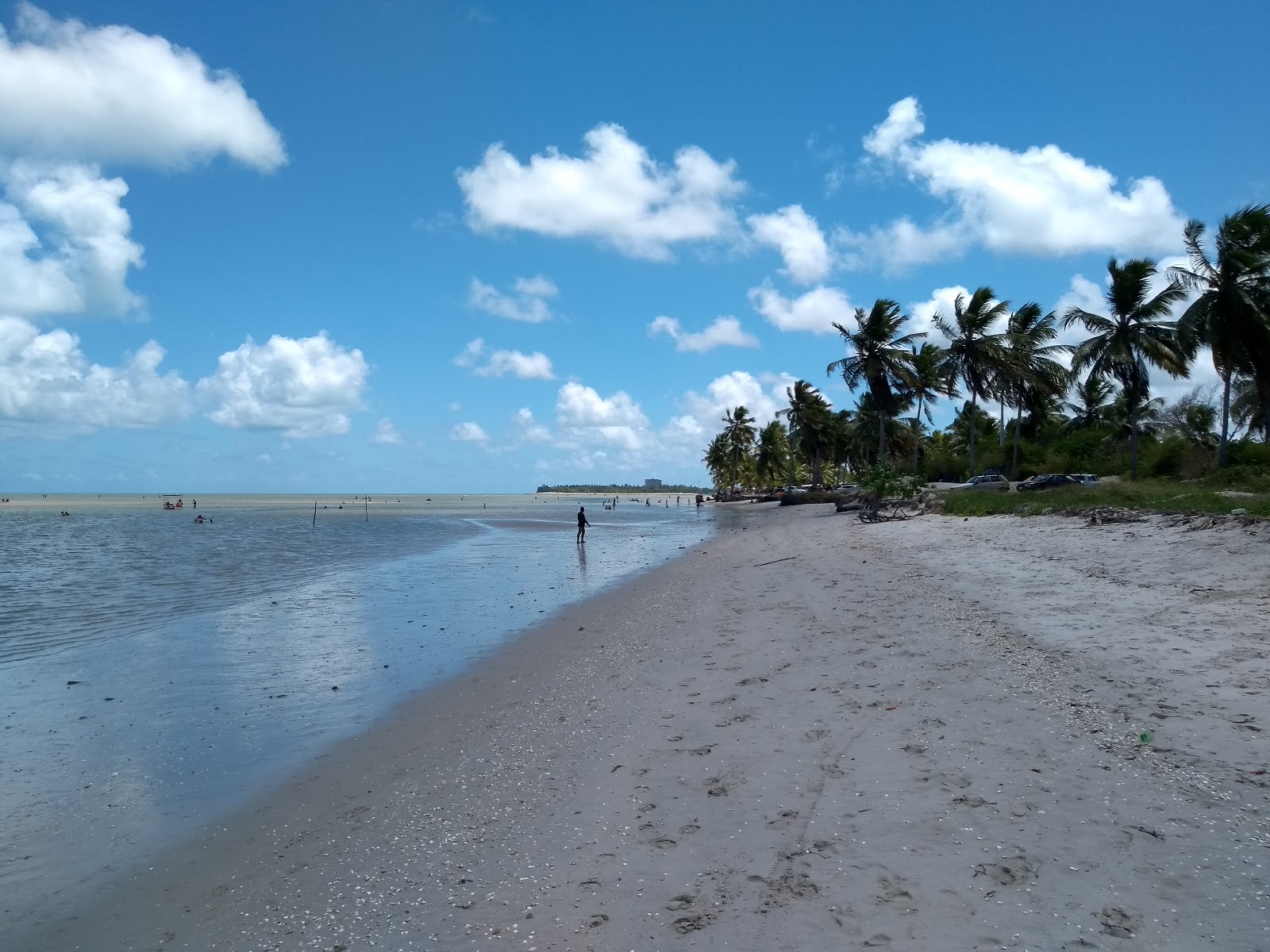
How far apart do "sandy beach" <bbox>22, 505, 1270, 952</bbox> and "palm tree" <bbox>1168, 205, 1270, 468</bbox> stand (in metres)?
26.8

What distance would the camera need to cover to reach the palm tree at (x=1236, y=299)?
30.0 m

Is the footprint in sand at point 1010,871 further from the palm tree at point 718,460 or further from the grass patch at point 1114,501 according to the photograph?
the palm tree at point 718,460

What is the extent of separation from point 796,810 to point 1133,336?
131 ft

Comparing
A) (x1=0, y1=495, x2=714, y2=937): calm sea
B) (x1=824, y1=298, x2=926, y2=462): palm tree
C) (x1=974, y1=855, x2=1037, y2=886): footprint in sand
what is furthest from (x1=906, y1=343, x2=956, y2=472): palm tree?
(x1=974, y1=855, x2=1037, y2=886): footprint in sand

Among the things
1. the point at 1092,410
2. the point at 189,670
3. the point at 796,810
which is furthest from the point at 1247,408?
the point at 189,670

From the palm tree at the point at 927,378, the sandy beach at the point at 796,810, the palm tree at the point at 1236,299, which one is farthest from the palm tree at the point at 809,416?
the sandy beach at the point at 796,810

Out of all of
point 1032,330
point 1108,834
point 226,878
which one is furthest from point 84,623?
point 1032,330

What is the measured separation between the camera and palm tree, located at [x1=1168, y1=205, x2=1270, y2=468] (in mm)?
29984

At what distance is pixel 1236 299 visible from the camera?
99.5ft

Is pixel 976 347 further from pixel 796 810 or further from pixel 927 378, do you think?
pixel 796 810

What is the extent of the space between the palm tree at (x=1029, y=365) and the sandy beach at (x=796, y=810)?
115 feet

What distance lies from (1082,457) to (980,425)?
24.6 metres

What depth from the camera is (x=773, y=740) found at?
20.8 ft

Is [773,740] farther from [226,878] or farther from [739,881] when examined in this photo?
[226,878]
